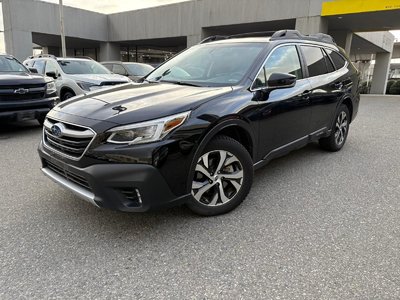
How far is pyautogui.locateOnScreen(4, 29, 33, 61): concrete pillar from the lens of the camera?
23984 mm

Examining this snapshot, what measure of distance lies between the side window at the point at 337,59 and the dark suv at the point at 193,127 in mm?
711

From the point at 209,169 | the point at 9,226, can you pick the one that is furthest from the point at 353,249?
the point at 9,226

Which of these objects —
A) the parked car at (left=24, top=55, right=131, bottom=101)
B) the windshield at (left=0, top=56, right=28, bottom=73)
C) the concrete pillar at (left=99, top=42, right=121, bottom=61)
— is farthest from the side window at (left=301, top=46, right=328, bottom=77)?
the concrete pillar at (left=99, top=42, right=121, bottom=61)

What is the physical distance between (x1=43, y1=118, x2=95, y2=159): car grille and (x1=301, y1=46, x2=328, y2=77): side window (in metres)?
3.14

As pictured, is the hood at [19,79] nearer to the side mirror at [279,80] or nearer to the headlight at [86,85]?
the headlight at [86,85]

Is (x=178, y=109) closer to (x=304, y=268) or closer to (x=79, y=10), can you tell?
(x=304, y=268)

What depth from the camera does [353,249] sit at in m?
2.78

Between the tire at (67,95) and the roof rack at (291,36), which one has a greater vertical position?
the roof rack at (291,36)

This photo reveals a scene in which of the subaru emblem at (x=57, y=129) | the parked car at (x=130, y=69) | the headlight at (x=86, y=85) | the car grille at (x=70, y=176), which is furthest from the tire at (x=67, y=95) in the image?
the subaru emblem at (x=57, y=129)

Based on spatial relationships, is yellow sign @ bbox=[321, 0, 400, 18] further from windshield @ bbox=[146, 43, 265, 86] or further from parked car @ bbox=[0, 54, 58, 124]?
parked car @ bbox=[0, 54, 58, 124]

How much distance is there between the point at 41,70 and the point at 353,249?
10.5 m

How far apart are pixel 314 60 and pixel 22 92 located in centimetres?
549

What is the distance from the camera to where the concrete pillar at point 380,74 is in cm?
3338

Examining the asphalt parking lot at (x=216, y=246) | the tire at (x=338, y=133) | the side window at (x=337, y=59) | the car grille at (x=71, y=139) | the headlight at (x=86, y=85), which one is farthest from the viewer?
the headlight at (x=86, y=85)
